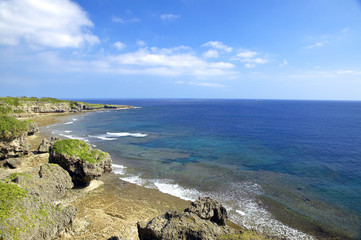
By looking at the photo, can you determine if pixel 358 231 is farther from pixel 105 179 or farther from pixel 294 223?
pixel 105 179

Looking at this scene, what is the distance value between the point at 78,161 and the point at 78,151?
1326 millimetres

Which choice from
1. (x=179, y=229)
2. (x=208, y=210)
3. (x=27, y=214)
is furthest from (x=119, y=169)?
(x=179, y=229)

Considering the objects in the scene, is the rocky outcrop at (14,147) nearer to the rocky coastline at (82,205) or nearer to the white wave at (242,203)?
the rocky coastline at (82,205)

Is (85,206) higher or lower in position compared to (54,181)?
lower

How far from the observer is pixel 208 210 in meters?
13.4

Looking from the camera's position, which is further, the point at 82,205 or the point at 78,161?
the point at 78,161

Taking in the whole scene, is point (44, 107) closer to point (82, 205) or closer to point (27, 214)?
point (82, 205)

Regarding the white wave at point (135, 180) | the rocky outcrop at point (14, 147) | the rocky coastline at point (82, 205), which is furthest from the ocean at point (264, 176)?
the rocky outcrop at point (14, 147)

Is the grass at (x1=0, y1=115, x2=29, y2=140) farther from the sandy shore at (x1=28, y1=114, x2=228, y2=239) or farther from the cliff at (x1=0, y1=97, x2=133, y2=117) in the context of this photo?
the cliff at (x1=0, y1=97, x2=133, y2=117)

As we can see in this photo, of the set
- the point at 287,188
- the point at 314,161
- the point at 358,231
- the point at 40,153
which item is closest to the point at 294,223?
the point at 358,231

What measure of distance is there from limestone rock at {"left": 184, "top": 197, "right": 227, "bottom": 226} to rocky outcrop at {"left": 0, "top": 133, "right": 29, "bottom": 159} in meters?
28.8

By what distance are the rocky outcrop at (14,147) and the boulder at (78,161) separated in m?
9.58

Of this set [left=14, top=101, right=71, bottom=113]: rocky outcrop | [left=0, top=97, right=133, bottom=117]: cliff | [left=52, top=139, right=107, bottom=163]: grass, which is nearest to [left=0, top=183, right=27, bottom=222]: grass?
[left=52, top=139, right=107, bottom=163]: grass

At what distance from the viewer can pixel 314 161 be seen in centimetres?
3716
